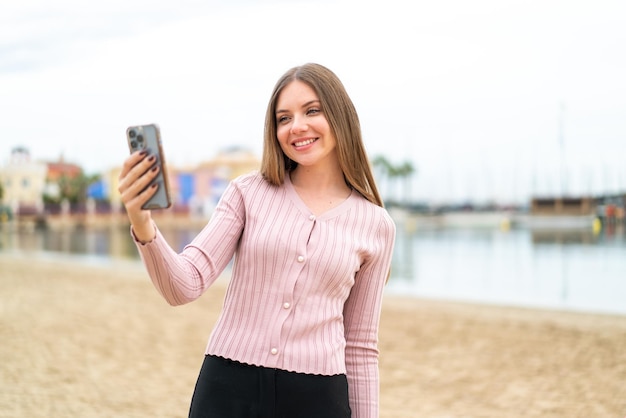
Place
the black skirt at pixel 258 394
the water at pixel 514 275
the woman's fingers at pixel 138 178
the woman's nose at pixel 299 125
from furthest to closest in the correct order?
the water at pixel 514 275 < the woman's nose at pixel 299 125 < the black skirt at pixel 258 394 < the woman's fingers at pixel 138 178

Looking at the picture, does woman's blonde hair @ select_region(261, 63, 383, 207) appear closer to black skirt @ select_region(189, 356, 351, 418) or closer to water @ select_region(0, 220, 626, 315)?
black skirt @ select_region(189, 356, 351, 418)

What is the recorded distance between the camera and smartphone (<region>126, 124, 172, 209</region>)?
4.85ft

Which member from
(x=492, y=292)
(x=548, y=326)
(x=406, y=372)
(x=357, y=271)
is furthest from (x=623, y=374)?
(x=492, y=292)

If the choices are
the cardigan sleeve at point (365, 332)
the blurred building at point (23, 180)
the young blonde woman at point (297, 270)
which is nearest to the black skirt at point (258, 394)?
the young blonde woman at point (297, 270)

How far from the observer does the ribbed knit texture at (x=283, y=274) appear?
5.77 feet

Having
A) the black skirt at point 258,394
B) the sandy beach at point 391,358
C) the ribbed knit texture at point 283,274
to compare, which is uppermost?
the ribbed knit texture at point 283,274

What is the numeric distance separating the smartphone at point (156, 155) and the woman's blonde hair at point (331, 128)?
45cm

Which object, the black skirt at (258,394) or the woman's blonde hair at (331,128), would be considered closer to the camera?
the black skirt at (258,394)

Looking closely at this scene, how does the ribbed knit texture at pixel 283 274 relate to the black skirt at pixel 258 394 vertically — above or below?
above

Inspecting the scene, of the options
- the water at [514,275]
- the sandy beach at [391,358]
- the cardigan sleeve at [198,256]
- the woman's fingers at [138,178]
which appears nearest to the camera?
the woman's fingers at [138,178]

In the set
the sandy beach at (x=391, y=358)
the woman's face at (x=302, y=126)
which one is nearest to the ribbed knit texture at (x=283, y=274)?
the woman's face at (x=302, y=126)

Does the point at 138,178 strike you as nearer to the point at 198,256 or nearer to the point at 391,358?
the point at 198,256

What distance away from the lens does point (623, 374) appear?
23.5ft

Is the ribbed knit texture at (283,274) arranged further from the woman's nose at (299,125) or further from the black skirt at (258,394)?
the woman's nose at (299,125)
